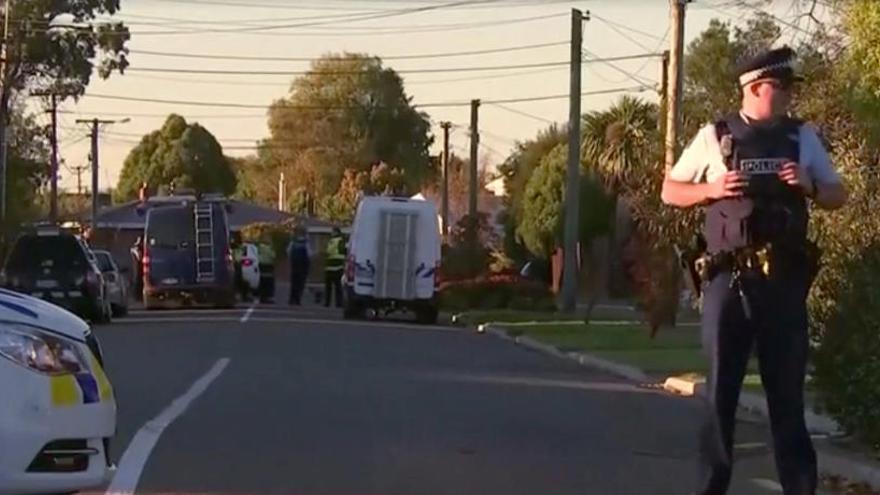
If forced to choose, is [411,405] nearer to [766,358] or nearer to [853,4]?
[853,4]

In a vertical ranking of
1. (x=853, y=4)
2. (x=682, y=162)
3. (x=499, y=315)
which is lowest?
(x=499, y=315)

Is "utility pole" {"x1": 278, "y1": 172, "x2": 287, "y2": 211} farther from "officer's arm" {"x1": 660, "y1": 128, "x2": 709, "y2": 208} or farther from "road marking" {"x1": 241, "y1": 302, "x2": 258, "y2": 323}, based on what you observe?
"officer's arm" {"x1": 660, "y1": 128, "x2": 709, "y2": 208}

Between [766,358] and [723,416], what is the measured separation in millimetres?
299

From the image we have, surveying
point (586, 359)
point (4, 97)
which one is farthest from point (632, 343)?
point (4, 97)

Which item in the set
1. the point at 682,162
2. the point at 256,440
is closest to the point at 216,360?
the point at 256,440

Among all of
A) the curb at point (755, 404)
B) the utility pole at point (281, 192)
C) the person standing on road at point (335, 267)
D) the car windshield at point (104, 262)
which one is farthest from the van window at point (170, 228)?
the utility pole at point (281, 192)

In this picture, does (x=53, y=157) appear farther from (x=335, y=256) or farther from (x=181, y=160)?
(x=181, y=160)

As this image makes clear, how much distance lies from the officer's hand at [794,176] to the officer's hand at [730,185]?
0.16m

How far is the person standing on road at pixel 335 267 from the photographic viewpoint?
45000 mm

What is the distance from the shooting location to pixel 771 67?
786 cm

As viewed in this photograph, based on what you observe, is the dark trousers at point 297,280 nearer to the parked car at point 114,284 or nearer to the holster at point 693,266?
the parked car at point 114,284

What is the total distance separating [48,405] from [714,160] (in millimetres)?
2990

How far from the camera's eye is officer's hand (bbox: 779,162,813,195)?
7758mm

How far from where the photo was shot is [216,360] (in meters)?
22.3
